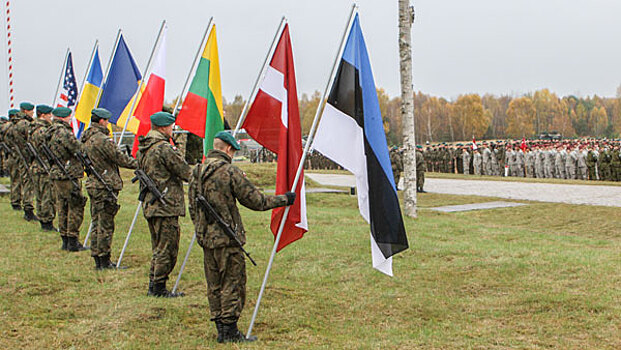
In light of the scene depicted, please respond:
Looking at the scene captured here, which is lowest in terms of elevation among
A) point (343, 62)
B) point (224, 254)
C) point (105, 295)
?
point (105, 295)

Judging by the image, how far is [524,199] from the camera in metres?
18.5

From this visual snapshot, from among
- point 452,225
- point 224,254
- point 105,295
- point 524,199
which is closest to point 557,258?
point 452,225

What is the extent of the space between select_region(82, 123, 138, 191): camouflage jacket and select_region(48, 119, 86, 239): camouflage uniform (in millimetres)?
962

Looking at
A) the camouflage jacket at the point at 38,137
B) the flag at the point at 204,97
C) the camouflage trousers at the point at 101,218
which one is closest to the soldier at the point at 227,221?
the flag at the point at 204,97

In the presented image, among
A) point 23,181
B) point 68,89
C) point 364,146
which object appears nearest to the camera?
point 364,146

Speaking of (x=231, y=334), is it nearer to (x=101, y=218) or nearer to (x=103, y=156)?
(x=101, y=218)

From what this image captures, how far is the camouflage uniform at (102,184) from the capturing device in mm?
8070

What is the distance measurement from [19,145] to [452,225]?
936cm

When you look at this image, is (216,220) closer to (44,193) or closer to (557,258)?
(557,258)

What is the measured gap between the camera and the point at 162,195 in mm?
6711

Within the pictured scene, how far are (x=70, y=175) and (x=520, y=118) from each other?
314ft

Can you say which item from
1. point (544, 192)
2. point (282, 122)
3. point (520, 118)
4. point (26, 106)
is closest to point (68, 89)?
point (26, 106)

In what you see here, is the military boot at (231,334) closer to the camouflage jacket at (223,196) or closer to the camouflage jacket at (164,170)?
the camouflage jacket at (223,196)

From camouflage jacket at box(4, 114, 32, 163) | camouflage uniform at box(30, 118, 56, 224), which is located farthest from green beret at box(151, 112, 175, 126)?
camouflage jacket at box(4, 114, 32, 163)
